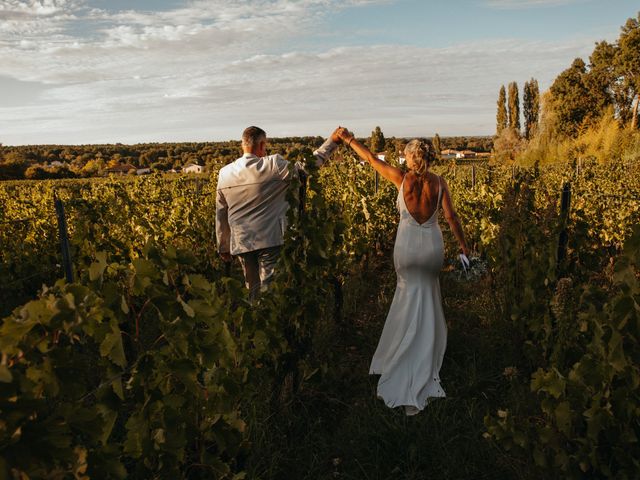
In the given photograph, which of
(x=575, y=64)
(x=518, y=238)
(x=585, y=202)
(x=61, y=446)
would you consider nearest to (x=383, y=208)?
(x=585, y=202)

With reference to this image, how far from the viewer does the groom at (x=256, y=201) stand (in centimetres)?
387

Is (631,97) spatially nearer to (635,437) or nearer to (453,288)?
(453,288)

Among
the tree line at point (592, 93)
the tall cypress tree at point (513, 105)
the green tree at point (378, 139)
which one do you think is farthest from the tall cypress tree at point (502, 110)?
the tree line at point (592, 93)

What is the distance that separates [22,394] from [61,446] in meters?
0.17

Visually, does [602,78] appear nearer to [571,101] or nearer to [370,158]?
[571,101]

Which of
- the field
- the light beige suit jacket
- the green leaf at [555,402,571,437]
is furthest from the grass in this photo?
the light beige suit jacket

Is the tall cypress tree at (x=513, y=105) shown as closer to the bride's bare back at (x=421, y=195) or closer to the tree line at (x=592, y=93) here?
the tree line at (x=592, y=93)

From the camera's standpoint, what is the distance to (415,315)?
3791mm

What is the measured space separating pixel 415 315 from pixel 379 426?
95 centimetres

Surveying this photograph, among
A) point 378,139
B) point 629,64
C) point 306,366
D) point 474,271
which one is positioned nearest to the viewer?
point 306,366

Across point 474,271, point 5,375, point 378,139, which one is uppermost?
point 378,139

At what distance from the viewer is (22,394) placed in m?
1.29

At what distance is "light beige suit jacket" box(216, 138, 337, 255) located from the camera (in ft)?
12.7

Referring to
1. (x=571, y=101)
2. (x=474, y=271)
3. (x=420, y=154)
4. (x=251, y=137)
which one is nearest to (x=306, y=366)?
(x=420, y=154)
